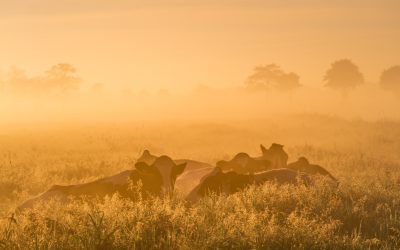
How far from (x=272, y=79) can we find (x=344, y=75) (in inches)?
677

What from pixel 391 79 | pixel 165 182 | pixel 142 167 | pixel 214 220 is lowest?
pixel 214 220

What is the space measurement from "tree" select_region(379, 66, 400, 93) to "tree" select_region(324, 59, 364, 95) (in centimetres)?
602

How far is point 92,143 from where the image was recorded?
79.7 ft

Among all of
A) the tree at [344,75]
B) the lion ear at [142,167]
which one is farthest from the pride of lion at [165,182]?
the tree at [344,75]

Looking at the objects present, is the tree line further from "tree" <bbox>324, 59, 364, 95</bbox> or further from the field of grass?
the field of grass

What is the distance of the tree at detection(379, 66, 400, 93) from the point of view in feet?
319

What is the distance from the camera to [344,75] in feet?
312

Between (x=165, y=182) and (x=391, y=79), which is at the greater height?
(x=391, y=79)

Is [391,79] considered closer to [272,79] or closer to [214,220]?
[272,79]

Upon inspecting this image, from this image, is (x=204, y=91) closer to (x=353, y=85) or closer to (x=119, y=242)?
(x=353, y=85)

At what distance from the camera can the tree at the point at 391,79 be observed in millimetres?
97250

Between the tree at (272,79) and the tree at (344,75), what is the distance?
8.46 m

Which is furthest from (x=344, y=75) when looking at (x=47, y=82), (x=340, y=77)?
(x=47, y=82)

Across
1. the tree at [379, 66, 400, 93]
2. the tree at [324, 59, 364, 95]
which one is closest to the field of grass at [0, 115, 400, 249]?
the tree at [324, 59, 364, 95]
